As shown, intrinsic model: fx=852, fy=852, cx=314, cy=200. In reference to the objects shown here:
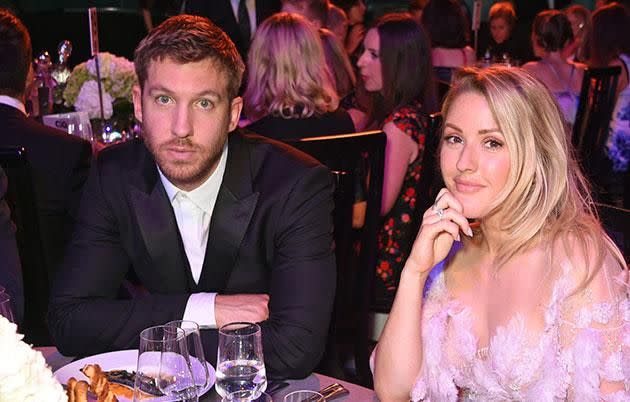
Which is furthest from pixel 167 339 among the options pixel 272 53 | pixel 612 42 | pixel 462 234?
pixel 612 42

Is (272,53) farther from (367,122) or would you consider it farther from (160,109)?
(160,109)

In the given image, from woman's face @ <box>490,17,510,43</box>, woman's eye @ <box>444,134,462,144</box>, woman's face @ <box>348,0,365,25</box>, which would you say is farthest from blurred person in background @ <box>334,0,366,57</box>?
woman's eye @ <box>444,134,462,144</box>

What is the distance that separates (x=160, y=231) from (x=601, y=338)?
1.17 m

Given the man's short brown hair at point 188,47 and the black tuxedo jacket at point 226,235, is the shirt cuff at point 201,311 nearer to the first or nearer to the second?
the black tuxedo jacket at point 226,235

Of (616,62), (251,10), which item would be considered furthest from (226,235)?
(251,10)

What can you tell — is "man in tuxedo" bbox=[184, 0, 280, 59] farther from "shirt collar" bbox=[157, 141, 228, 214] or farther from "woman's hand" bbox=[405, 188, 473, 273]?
"woman's hand" bbox=[405, 188, 473, 273]

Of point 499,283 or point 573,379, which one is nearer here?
point 573,379

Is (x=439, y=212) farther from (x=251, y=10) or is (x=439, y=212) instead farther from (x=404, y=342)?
(x=251, y=10)

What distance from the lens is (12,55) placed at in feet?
11.2

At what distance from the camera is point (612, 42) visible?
608cm

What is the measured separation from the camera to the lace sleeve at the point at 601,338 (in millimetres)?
1870

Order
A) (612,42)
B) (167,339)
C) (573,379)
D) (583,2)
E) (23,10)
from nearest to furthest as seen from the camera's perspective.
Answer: (167,339), (573,379), (612,42), (23,10), (583,2)

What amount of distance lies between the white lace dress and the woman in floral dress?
1279 mm

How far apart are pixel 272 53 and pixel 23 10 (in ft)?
26.7
